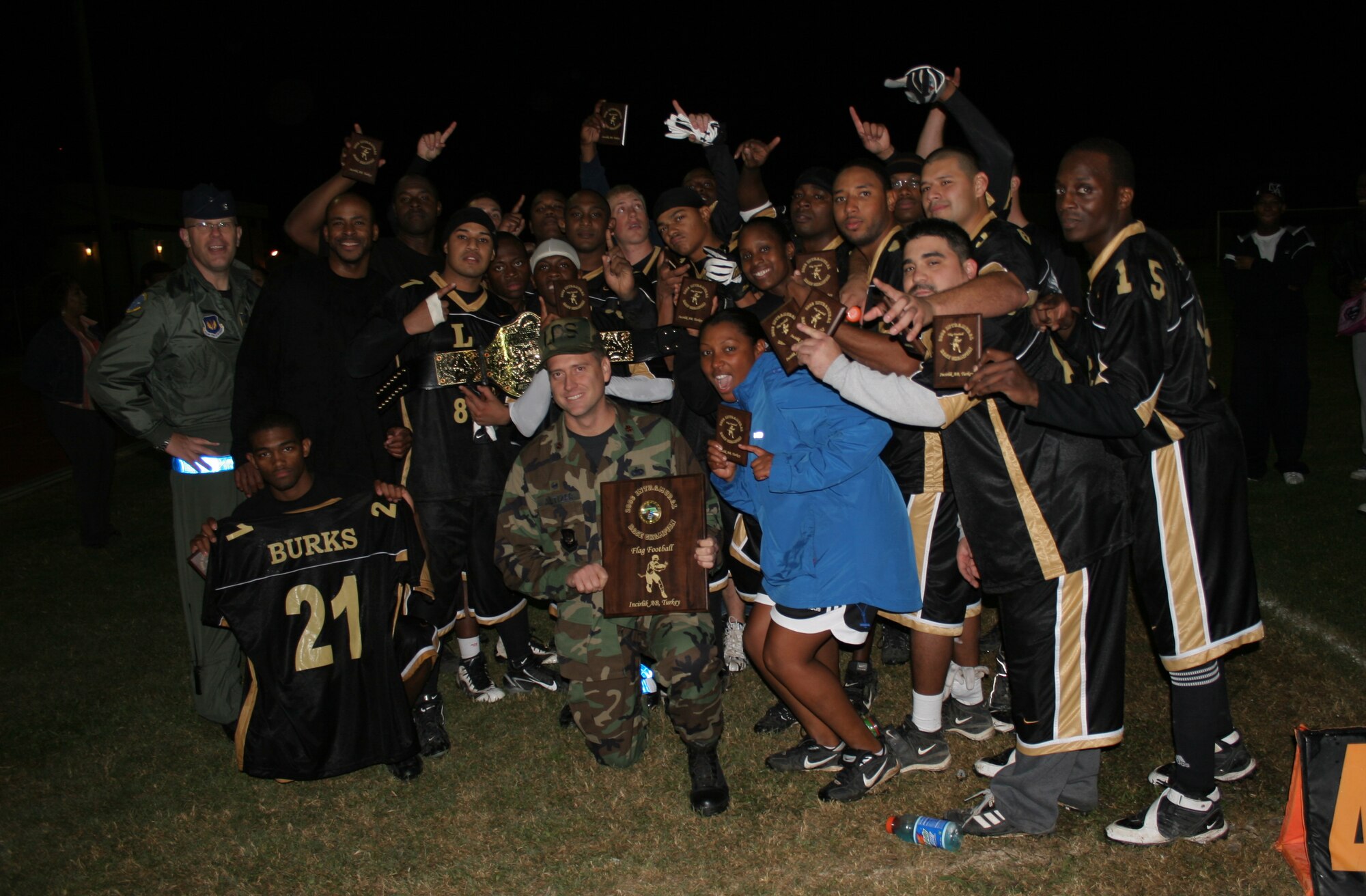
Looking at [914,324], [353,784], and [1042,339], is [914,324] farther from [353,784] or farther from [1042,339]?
[353,784]

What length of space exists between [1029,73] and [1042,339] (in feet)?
107

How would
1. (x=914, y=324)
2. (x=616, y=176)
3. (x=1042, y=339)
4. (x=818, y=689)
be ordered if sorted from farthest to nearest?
(x=616, y=176) → (x=818, y=689) → (x=1042, y=339) → (x=914, y=324)

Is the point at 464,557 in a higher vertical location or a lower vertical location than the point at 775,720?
higher

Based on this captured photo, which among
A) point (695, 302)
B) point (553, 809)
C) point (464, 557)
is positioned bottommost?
point (553, 809)

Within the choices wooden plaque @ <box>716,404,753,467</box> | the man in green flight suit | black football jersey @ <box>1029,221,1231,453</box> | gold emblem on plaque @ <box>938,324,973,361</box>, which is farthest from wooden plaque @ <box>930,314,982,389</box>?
the man in green flight suit

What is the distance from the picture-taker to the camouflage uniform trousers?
465 centimetres

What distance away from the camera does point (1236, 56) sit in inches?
1339

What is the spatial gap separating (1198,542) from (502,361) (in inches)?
134

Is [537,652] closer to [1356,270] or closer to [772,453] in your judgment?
[772,453]

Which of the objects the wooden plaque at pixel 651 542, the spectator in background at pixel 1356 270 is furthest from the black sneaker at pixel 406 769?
the spectator in background at pixel 1356 270

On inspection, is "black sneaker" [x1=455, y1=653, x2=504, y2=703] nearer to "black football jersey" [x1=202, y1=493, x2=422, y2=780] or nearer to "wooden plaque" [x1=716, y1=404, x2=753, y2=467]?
"black football jersey" [x1=202, y1=493, x2=422, y2=780]

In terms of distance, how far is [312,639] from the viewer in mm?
4672

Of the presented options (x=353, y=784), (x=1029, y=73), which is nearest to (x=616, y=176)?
(x=1029, y=73)

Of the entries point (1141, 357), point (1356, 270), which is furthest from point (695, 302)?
point (1356, 270)
